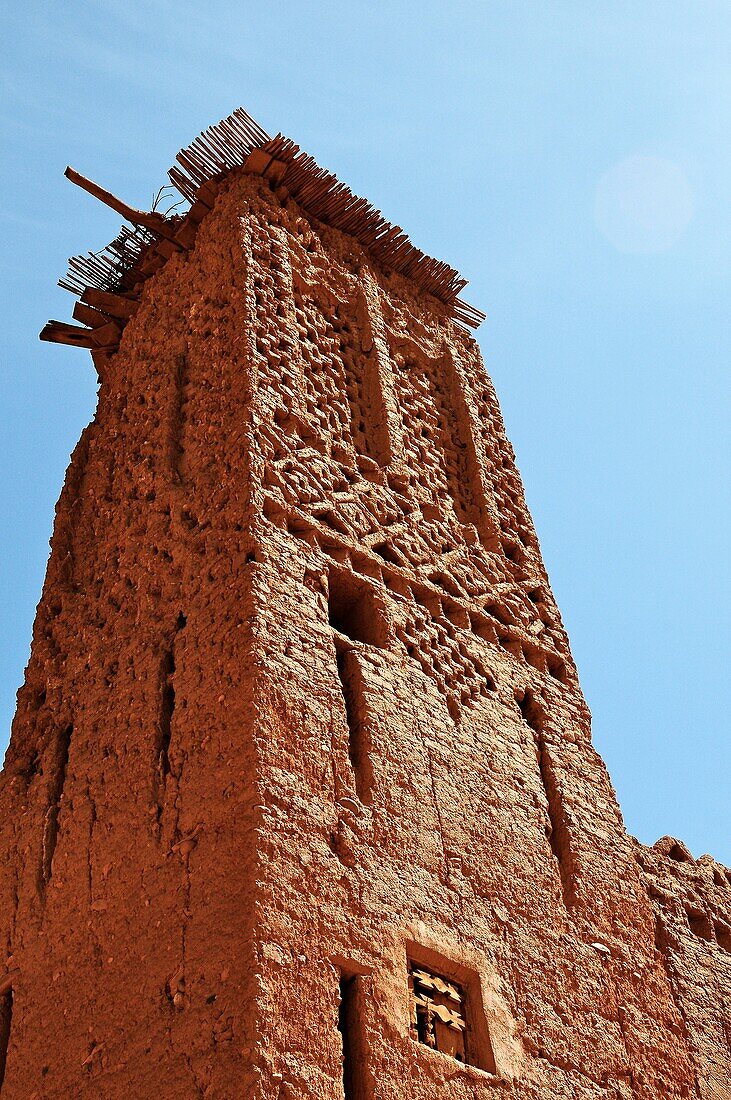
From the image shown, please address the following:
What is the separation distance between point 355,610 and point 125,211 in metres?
4.15

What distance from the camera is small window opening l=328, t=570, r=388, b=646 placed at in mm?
7707

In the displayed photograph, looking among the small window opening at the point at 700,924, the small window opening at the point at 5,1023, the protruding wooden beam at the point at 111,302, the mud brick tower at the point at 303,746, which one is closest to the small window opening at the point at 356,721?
the mud brick tower at the point at 303,746

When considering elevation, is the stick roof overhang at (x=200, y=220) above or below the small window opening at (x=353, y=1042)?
above

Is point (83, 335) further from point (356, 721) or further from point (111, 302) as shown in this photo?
point (356, 721)

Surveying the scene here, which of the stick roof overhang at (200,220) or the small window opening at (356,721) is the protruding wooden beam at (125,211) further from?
the small window opening at (356,721)

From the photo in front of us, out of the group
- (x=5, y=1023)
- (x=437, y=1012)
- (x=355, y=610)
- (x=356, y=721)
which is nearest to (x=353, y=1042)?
(x=437, y=1012)

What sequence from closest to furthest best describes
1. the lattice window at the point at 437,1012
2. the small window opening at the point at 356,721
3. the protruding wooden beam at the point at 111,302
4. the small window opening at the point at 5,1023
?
1. the lattice window at the point at 437,1012
2. the small window opening at the point at 5,1023
3. the small window opening at the point at 356,721
4. the protruding wooden beam at the point at 111,302

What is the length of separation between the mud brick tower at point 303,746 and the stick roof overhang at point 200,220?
0.09 ft

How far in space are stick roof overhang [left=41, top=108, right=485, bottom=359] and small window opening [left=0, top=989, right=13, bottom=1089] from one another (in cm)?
536

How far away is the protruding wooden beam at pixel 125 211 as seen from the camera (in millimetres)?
10055

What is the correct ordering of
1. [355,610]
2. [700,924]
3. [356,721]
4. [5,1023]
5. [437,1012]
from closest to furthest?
[437,1012] → [5,1023] → [356,721] → [355,610] → [700,924]

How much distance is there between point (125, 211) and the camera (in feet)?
33.3

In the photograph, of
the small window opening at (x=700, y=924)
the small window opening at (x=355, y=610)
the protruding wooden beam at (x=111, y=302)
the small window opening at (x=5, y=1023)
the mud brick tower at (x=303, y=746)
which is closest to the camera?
the mud brick tower at (x=303, y=746)

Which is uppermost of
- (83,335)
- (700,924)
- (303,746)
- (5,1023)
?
(83,335)
